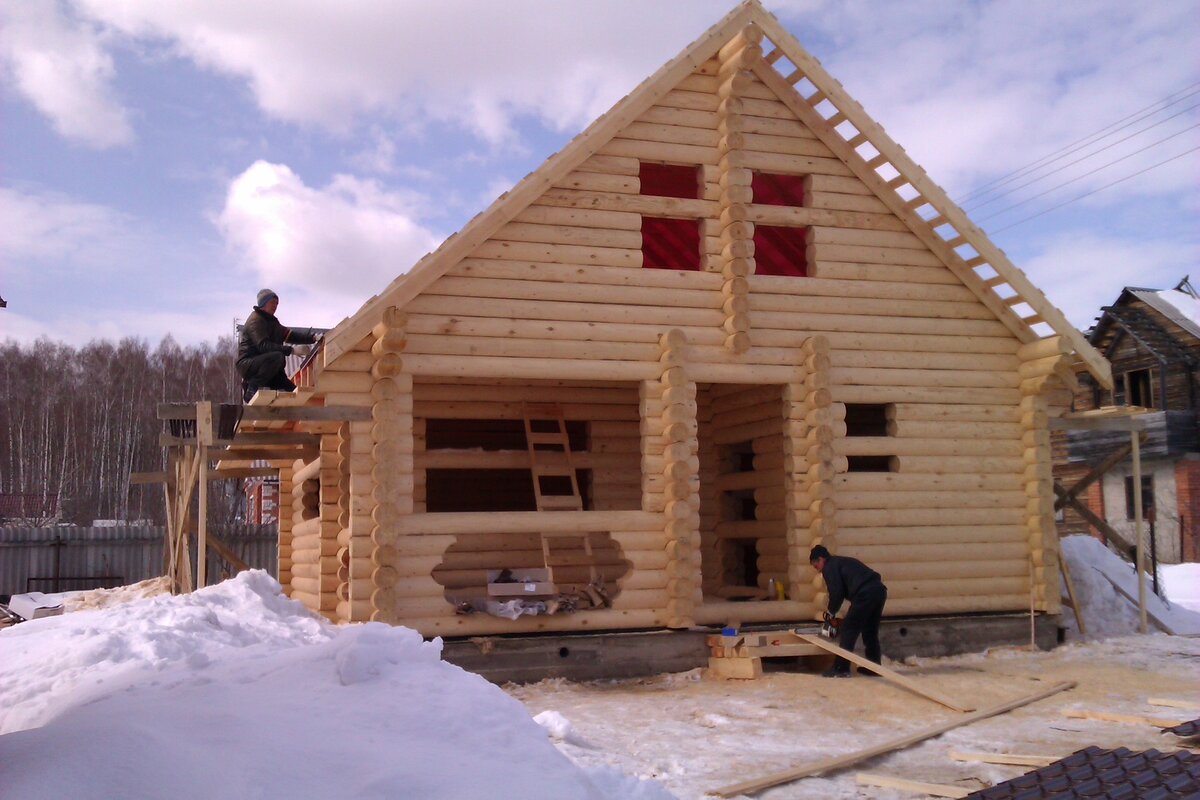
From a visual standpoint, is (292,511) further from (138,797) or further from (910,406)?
(138,797)

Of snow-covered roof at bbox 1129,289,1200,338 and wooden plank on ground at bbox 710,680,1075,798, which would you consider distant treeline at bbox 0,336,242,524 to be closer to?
snow-covered roof at bbox 1129,289,1200,338

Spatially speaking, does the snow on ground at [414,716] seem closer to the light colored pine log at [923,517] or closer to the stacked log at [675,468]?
the stacked log at [675,468]

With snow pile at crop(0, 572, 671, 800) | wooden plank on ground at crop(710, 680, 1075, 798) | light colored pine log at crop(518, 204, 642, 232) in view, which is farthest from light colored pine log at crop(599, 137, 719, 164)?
snow pile at crop(0, 572, 671, 800)

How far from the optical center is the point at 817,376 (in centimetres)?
1331

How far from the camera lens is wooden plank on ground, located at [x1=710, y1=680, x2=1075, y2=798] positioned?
7289 mm

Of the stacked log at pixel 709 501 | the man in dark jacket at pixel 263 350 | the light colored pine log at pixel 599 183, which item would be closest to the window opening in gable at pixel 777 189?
the light colored pine log at pixel 599 183

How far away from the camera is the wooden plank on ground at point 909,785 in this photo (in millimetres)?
7137

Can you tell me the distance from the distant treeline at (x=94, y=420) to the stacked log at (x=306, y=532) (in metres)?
27.5

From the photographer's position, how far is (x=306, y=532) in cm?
1570

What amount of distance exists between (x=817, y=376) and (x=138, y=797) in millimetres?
10315

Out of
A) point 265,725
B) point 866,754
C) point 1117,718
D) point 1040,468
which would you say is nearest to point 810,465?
point 1040,468

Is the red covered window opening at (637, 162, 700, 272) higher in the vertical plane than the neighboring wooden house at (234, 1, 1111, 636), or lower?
higher

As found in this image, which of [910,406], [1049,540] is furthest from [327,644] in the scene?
[1049,540]

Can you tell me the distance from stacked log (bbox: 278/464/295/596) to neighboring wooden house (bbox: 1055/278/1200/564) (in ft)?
77.0
